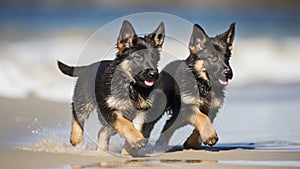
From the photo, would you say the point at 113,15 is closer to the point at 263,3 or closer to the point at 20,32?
the point at 20,32

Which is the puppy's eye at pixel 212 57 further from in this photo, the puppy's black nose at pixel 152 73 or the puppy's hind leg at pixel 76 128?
the puppy's hind leg at pixel 76 128

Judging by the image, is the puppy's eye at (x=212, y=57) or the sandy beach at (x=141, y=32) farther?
the sandy beach at (x=141, y=32)

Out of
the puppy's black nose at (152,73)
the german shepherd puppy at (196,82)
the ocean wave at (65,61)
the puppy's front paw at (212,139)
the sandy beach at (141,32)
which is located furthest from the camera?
the ocean wave at (65,61)

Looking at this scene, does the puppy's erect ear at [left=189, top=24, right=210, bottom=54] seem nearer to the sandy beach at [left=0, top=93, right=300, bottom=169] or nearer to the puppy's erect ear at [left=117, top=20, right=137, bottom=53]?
the puppy's erect ear at [left=117, top=20, right=137, bottom=53]

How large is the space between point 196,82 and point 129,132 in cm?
53

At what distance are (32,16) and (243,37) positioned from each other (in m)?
1.26

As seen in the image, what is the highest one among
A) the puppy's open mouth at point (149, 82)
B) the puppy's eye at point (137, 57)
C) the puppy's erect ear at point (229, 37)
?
the puppy's erect ear at point (229, 37)

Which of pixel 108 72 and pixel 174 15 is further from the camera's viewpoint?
pixel 174 15

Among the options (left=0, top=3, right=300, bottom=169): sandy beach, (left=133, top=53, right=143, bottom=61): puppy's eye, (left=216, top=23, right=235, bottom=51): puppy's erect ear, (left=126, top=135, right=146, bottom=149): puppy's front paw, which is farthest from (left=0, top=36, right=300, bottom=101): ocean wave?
(left=126, top=135, right=146, bottom=149): puppy's front paw

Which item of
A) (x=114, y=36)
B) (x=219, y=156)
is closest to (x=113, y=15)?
(x=114, y=36)

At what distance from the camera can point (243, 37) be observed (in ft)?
15.1

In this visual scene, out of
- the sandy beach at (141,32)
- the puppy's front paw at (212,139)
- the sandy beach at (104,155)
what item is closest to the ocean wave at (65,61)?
the sandy beach at (141,32)

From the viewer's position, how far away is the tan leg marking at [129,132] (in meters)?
3.24

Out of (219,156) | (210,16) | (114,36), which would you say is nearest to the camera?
(219,156)
